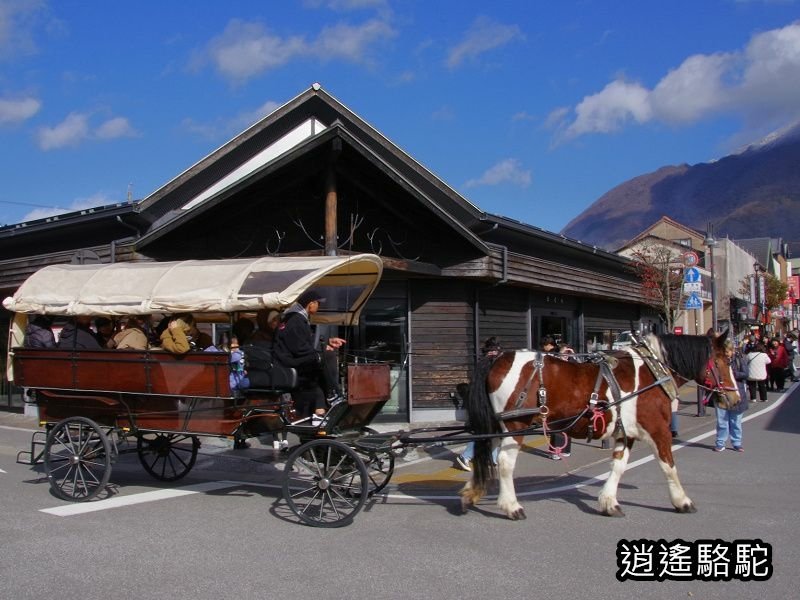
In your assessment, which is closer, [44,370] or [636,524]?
[636,524]

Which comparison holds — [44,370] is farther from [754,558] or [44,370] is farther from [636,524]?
[754,558]

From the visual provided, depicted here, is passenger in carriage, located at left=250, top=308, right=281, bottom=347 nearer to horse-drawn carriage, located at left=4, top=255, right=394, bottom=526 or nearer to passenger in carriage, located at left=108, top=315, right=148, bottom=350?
horse-drawn carriage, located at left=4, top=255, right=394, bottom=526

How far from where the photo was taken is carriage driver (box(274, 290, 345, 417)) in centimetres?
772

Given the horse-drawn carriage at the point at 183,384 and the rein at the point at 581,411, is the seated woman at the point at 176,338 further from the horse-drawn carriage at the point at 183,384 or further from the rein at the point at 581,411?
the rein at the point at 581,411

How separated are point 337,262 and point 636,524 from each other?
3931 mm

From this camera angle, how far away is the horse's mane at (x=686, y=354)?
7.99 meters

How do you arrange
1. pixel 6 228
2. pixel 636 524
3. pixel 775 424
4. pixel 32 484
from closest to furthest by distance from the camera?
pixel 636 524, pixel 32 484, pixel 775 424, pixel 6 228

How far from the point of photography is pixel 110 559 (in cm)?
598

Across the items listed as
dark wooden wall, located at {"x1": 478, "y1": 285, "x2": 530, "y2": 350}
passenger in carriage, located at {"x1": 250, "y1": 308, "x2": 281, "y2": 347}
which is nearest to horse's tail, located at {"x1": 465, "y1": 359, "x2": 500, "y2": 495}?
passenger in carriage, located at {"x1": 250, "y1": 308, "x2": 281, "y2": 347}

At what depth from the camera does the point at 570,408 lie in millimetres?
7543

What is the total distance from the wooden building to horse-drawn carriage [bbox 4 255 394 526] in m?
4.12

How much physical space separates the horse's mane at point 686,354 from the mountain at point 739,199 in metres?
146

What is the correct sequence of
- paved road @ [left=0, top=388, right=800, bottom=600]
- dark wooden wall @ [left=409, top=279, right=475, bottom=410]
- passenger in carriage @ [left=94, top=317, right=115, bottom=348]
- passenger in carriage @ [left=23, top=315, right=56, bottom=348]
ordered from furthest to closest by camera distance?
dark wooden wall @ [left=409, top=279, right=475, bottom=410], passenger in carriage @ [left=94, top=317, right=115, bottom=348], passenger in carriage @ [left=23, top=315, right=56, bottom=348], paved road @ [left=0, top=388, right=800, bottom=600]

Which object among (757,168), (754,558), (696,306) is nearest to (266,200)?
(696,306)
